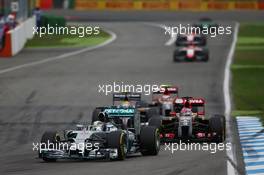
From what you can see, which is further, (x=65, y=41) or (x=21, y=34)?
(x=65, y=41)

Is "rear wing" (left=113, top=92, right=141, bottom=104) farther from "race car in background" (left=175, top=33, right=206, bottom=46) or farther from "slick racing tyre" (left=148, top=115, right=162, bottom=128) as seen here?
"race car in background" (left=175, top=33, right=206, bottom=46)

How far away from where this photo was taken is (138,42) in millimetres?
72000

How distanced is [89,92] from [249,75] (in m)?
10.3

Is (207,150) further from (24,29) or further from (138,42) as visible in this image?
(138,42)

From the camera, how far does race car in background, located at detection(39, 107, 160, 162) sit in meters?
20.6

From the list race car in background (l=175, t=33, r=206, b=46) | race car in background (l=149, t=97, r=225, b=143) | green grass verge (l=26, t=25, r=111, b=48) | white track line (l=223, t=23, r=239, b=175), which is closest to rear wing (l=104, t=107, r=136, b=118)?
race car in background (l=149, t=97, r=225, b=143)

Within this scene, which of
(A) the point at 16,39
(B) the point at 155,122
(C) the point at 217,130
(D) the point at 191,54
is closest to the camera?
(C) the point at 217,130

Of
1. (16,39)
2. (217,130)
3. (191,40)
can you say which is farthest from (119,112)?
(16,39)

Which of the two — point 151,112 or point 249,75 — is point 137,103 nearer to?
point 151,112

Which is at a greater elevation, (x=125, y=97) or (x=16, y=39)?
(x=125, y=97)

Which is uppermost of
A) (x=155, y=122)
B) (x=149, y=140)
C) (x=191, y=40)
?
(x=149, y=140)

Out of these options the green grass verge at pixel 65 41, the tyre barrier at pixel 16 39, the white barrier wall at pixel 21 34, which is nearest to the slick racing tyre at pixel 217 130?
the tyre barrier at pixel 16 39

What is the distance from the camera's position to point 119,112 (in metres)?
23.2

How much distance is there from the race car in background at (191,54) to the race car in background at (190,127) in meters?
29.0
